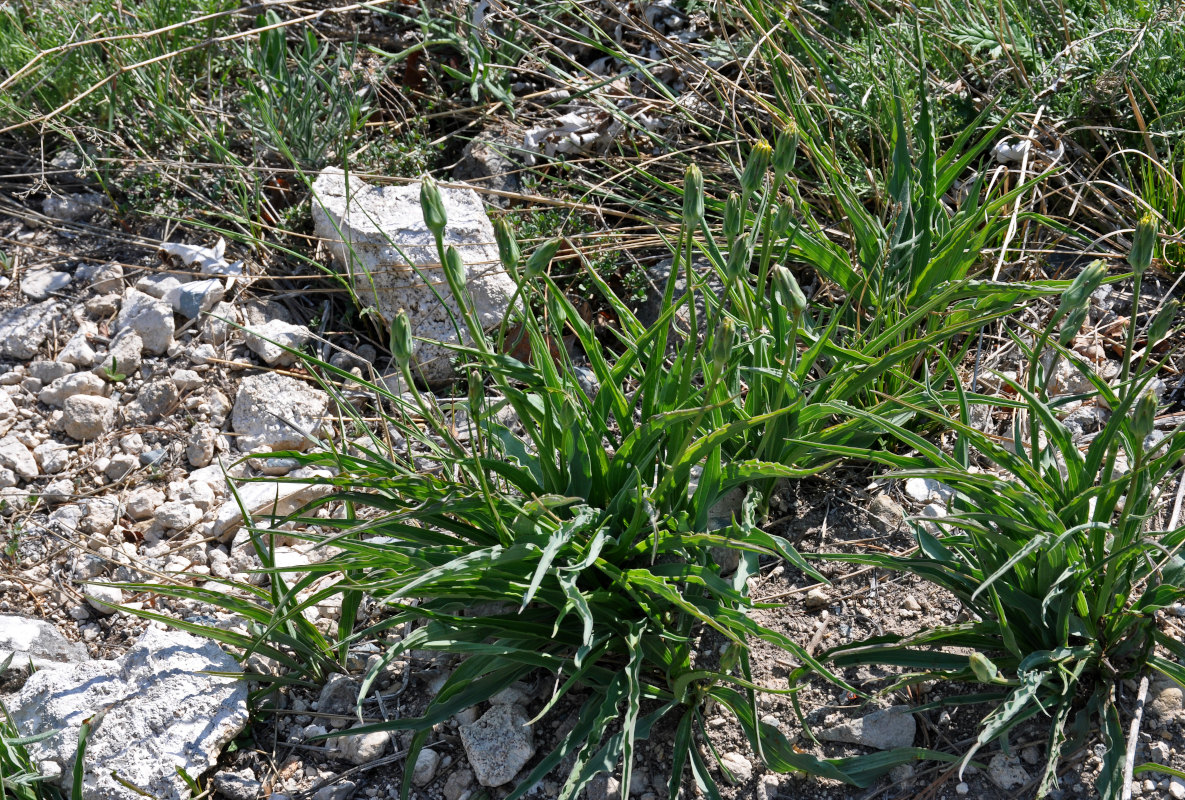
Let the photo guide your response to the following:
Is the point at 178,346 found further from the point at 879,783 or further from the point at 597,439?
the point at 879,783

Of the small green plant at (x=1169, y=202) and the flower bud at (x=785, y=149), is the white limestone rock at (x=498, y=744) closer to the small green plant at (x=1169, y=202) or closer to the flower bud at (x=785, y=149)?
the flower bud at (x=785, y=149)

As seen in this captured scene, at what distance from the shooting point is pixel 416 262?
2.65 meters

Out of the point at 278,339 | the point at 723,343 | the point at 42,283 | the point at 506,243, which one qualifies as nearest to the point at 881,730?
the point at 723,343

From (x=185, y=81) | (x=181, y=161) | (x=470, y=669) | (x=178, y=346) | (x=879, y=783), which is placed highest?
(x=185, y=81)

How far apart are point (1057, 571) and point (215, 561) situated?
5.79 ft

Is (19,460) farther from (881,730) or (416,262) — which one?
(881,730)

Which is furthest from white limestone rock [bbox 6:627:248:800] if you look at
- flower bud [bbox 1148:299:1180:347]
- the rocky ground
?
flower bud [bbox 1148:299:1180:347]

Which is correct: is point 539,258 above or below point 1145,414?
above

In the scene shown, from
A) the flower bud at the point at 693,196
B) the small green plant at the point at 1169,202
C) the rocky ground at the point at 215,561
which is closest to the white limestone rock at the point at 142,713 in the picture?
the rocky ground at the point at 215,561

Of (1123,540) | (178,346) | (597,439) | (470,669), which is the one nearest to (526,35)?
(178,346)

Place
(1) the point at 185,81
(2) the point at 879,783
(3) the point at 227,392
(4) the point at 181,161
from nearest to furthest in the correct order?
(2) the point at 879,783
(3) the point at 227,392
(4) the point at 181,161
(1) the point at 185,81

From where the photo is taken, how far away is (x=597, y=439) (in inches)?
72.9

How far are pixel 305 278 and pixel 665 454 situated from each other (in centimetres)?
136

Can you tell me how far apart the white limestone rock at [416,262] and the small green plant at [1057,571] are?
1.27m
